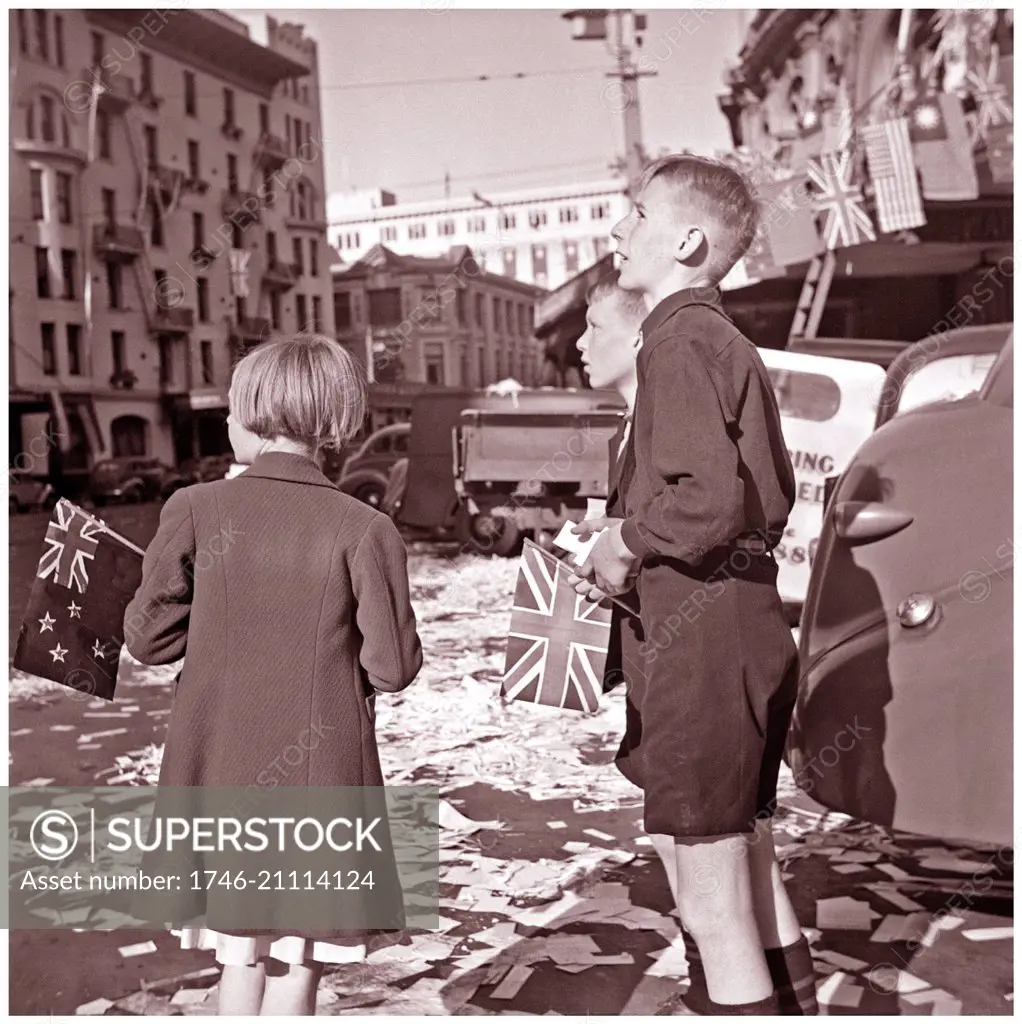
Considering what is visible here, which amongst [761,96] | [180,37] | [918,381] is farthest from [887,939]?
[180,37]

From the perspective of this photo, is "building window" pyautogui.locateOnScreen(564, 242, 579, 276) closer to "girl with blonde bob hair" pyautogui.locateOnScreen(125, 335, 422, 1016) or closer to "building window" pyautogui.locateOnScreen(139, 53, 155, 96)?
"building window" pyautogui.locateOnScreen(139, 53, 155, 96)

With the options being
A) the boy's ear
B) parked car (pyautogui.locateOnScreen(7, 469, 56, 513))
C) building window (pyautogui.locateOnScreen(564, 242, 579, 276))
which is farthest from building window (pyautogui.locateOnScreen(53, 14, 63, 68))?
the boy's ear

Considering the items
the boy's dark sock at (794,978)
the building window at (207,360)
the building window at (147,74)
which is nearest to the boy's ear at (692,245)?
the boy's dark sock at (794,978)

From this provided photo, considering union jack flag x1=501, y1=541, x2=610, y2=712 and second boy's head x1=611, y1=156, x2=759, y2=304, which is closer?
second boy's head x1=611, y1=156, x2=759, y2=304

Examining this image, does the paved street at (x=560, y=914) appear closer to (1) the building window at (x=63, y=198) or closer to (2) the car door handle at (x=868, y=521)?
(2) the car door handle at (x=868, y=521)

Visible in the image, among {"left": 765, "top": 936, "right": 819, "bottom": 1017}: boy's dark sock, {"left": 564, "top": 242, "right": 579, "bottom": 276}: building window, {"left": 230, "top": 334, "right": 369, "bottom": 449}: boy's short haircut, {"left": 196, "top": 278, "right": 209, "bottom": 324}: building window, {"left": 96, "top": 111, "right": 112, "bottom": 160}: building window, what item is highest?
{"left": 96, "top": 111, "right": 112, "bottom": 160}: building window

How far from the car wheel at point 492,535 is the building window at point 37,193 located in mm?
27570

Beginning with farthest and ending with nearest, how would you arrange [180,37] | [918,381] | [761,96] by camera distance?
[180,37] < [761,96] < [918,381]

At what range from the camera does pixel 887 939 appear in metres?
3.24

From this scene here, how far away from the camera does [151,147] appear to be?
41.2 meters

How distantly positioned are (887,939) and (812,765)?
63 centimetres

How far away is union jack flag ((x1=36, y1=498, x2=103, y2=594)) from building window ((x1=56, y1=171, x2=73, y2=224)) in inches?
1506

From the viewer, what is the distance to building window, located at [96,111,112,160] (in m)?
38.2

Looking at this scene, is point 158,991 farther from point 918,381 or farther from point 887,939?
point 918,381
